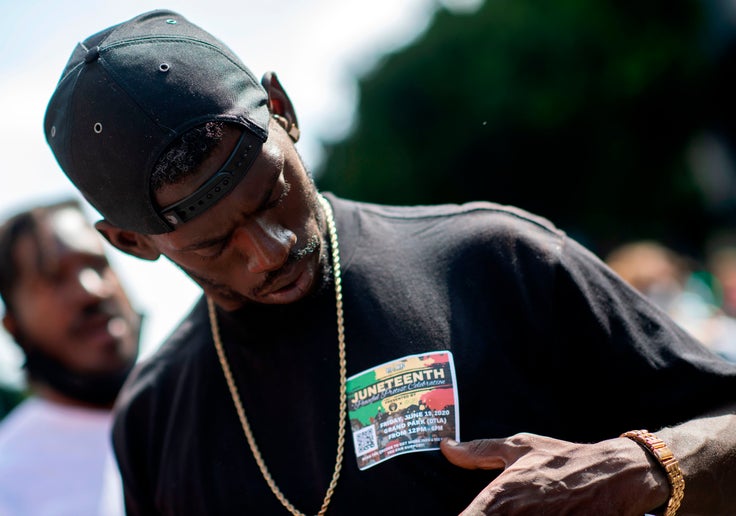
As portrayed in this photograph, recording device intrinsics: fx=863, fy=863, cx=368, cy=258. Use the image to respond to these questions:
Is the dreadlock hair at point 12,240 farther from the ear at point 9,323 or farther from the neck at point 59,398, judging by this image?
the neck at point 59,398

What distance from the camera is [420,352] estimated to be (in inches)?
91.6

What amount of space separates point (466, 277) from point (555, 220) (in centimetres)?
2163

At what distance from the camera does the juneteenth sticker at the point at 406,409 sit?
2246 millimetres

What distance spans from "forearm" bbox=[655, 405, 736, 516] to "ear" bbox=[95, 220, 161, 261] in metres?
1.51

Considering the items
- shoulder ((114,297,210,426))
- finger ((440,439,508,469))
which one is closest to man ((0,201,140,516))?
shoulder ((114,297,210,426))

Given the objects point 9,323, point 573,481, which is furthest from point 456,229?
point 9,323

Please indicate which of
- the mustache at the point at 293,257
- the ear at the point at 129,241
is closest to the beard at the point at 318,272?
the mustache at the point at 293,257

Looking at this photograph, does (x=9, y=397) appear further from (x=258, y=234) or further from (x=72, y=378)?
(x=258, y=234)

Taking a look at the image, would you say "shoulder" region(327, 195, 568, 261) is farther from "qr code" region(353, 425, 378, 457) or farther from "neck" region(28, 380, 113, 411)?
"neck" region(28, 380, 113, 411)

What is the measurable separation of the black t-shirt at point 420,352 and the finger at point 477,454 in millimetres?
82

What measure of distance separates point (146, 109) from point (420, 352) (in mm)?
954

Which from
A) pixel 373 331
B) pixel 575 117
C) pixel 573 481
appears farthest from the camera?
pixel 575 117

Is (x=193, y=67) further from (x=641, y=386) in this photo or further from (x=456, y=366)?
(x=641, y=386)

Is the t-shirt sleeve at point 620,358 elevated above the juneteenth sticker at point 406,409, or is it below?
above
